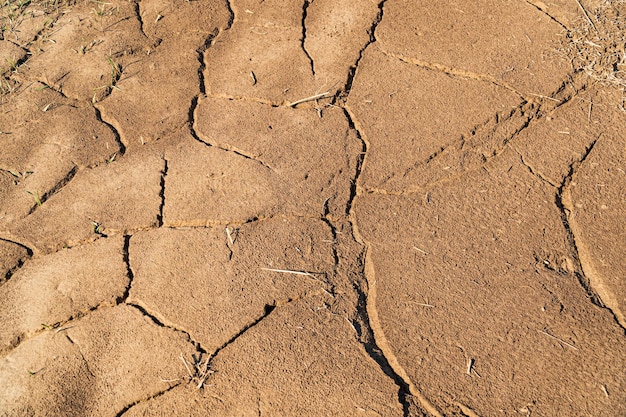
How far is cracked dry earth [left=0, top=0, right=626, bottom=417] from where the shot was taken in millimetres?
2133

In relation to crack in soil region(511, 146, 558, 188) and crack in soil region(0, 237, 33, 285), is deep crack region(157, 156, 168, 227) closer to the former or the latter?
crack in soil region(0, 237, 33, 285)

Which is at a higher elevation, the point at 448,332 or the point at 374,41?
the point at 374,41

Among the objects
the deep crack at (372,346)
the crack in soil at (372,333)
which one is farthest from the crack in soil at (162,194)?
the deep crack at (372,346)

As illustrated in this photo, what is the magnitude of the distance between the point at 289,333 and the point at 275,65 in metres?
1.56

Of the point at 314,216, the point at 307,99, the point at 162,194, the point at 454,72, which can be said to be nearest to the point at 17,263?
the point at 162,194

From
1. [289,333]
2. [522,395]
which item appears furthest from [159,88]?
[522,395]

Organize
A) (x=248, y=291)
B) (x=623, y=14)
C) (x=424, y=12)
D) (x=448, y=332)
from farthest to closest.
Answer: (x=424, y=12)
(x=623, y=14)
(x=248, y=291)
(x=448, y=332)

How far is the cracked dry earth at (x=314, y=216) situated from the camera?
213 centimetres

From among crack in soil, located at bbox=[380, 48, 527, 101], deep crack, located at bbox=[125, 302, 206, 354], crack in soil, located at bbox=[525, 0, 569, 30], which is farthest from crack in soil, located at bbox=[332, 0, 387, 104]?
deep crack, located at bbox=[125, 302, 206, 354]

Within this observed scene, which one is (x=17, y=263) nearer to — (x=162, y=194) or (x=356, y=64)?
(x=162, y=194)

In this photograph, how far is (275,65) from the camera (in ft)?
10.7

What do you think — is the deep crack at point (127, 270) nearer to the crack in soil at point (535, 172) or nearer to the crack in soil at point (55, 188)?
the crack in soil at point (55, 188)

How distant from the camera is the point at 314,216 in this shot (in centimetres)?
259

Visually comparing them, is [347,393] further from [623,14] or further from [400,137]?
[623,14]
